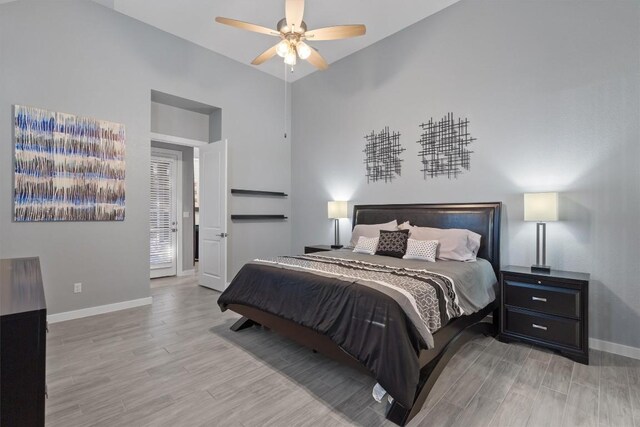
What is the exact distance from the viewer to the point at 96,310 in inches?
147

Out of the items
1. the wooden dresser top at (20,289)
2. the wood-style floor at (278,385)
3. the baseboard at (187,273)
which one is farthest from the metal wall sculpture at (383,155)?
the baseboard at (187,273)

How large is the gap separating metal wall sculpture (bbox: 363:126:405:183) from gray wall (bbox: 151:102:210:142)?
9.53ft

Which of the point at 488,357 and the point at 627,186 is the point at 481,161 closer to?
the point at 627,186

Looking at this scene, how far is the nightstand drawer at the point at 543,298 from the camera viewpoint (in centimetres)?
257

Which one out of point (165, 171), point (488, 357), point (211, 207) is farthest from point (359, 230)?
point (165, 171)

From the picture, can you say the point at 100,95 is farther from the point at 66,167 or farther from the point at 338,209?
the point at 338,209

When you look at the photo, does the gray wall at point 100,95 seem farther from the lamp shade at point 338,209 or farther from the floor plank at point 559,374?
the floor plank at point 559,374

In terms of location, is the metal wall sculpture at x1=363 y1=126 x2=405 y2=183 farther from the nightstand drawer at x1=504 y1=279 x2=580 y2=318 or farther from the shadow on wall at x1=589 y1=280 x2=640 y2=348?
the shadow on wall at x1=589 y1=280 x2=640 y2=348

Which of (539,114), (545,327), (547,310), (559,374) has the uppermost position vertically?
(539,114)

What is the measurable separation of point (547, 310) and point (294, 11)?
3.51 m

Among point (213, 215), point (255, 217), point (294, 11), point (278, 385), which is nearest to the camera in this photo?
point (278, 385)

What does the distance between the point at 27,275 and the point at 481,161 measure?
4218 millimetres

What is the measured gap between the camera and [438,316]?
217 cm

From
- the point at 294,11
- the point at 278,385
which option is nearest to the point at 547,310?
the point at 278,385
